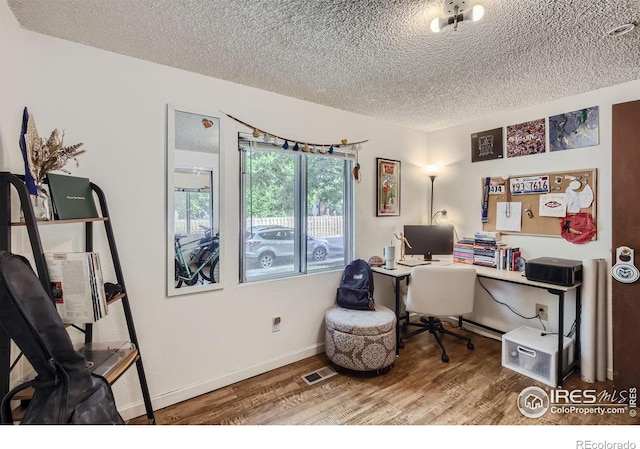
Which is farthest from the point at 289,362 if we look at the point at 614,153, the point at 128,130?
the point at 614,153

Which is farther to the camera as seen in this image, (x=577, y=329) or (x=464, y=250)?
(x=464, y=250)

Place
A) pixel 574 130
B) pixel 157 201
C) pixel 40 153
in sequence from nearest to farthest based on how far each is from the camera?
pixel 40 153
pixel 157 201
pixel 574 130

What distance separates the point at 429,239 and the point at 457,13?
2.18m

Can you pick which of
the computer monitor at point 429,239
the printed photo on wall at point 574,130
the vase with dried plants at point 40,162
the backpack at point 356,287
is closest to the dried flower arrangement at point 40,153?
the vase with dried plants at point 40,162

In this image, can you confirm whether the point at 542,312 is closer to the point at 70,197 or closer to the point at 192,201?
the point at 192,201

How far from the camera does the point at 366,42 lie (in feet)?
5.52

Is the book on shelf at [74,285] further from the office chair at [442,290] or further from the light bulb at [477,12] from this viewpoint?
the office chair at [442,290]

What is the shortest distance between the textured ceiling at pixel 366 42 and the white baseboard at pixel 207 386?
2.15 meters

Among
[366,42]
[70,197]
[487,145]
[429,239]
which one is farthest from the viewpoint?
[429,239]

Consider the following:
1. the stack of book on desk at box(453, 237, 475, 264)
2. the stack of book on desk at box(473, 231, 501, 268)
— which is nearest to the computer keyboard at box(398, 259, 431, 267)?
the stack of book on desk at box(453, 237, 475, 264)

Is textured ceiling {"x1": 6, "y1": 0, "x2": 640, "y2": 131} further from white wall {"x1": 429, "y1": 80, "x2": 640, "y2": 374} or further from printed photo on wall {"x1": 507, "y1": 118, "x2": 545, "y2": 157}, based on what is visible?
printed photo on wall {"x1": 507, "y1": 118, "x2": 545, "y2": 157}

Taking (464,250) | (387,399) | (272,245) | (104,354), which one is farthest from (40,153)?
(464,250)

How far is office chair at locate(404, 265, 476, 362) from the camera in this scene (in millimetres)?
2562

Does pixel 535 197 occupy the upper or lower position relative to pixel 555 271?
upper
